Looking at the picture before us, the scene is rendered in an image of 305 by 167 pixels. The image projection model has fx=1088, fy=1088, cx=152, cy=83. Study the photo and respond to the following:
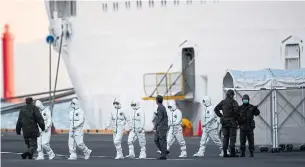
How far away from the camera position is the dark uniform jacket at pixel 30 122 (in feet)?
91.6

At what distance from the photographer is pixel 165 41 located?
4719 centimetres

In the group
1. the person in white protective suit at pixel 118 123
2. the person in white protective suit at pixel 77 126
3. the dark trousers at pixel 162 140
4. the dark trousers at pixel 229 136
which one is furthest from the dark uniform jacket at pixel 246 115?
the person in white protective suit at pixel 77 126

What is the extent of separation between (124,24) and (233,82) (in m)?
16.5

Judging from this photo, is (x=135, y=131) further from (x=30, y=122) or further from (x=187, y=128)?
(x=187, y=128)

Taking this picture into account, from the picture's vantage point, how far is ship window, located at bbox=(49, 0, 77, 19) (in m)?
51.0

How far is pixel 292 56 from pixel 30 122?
18.8 metres

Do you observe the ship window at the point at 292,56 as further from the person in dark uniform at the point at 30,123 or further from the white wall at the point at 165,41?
the person in dark uniform at the point at 30,123

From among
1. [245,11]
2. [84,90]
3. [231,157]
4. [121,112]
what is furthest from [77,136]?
[84,90]

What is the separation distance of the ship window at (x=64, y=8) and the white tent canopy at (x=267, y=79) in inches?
777

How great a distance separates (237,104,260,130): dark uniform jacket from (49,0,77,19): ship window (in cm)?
2348

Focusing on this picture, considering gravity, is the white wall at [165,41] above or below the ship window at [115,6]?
below

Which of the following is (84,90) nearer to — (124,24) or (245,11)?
(124,24)

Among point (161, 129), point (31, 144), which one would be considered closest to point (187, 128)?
point (161, 129)

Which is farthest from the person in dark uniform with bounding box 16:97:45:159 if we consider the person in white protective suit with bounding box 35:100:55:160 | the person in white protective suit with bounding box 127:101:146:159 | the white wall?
the white wall
